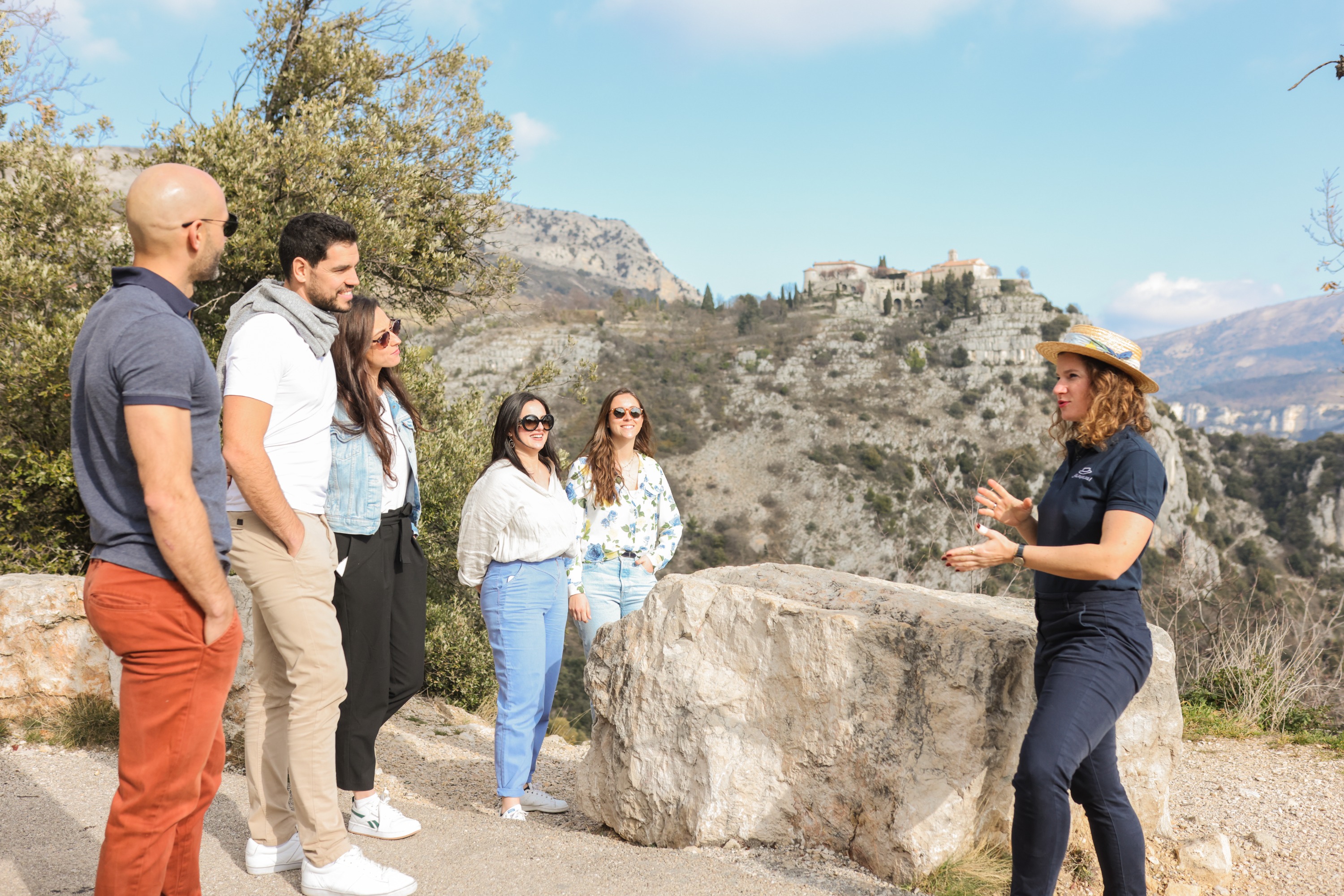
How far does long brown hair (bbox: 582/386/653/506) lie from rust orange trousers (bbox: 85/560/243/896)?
2.37m

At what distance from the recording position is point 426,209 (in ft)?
28.9

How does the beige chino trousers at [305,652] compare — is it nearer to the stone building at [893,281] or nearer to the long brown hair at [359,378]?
the long brown hair at [359,378]

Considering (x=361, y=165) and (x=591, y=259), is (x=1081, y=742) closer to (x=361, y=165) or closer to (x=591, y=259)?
(x=361, y=165)

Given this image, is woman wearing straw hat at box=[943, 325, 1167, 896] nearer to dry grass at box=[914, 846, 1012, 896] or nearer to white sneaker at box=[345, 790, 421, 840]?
dry grass at box=[914, 846, 1012, 896]

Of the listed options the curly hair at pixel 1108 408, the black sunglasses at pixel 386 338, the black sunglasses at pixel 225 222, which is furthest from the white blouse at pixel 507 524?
the curly hair at pixel 1108 408

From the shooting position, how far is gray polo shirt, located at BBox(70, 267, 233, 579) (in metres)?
1.92

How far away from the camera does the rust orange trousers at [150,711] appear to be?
1979mm

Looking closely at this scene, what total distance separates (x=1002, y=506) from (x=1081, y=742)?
83cm

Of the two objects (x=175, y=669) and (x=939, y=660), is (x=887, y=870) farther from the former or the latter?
(x=175, y=669)

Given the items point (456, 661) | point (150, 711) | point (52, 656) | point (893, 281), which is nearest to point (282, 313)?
point (150, 711)

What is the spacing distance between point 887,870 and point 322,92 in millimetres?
8680

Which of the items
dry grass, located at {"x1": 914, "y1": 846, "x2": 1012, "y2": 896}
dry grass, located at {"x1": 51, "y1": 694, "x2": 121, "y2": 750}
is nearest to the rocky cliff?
dry grass, located at {"x1": 51, "y1": 694, "x2": 121, "y2": 750}

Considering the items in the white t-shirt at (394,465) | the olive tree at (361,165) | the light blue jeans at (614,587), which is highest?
the olive tree at (361,165)

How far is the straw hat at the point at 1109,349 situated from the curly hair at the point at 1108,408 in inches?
1.1
